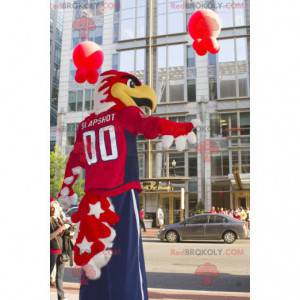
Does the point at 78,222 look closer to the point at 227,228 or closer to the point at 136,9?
the point at 227,228

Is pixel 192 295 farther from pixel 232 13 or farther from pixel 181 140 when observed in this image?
pixel 232 13

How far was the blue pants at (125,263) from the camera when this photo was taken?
2.44 meters

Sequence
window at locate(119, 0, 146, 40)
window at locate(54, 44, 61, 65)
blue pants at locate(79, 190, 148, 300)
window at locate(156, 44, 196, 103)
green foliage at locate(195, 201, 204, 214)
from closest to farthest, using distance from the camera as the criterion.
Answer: blue pants at locate(79, 190, 148, 300)
green foliage at locate(195, 201, 204, 214)
window at locate(156, 44, 196, 103)
window at locate(119, 0, 146, 40)
window at locate(54, 44, 61, 65)

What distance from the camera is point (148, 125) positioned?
2.46 m

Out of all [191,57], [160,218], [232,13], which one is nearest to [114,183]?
[160,218]

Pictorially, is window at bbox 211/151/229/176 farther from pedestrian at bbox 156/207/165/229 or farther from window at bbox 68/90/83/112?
window at bbox 68/90/83/112

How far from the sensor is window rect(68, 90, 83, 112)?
2740 mm

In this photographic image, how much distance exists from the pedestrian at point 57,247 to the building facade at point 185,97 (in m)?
0.44

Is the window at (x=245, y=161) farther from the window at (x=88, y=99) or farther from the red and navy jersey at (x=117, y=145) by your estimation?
the window at (x=88, y=99)

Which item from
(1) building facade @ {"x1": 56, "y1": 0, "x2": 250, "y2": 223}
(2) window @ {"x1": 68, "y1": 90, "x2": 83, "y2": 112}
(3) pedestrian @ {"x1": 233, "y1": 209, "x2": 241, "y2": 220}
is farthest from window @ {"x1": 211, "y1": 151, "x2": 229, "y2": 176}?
(2) window @ {"x1": 68, "y1": 90, "x2": 83, "y2": 112}

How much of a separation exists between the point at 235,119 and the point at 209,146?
0.21 metres

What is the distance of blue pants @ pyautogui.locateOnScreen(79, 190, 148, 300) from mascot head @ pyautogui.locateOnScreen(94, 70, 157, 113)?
19.7 inches
